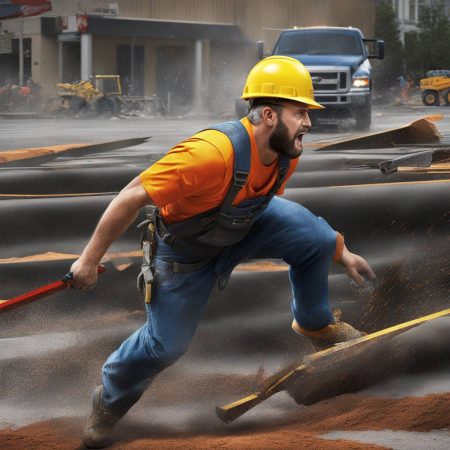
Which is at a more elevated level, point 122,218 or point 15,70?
point 15,70

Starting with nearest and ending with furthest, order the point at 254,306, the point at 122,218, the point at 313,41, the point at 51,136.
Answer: the point at 122,218 < the point at 254,306 < the point at 51,136 < the point at 313,41

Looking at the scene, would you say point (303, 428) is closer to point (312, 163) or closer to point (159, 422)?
point (159, 422)

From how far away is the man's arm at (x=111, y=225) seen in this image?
3.86m

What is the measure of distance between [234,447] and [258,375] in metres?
1.27

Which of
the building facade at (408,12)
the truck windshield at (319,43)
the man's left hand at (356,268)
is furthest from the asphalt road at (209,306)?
the building facade at (408,12)

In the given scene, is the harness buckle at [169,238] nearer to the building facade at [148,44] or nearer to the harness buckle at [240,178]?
the harness buckle at [240,178]

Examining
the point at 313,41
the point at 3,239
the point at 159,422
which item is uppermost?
the point at 313,41

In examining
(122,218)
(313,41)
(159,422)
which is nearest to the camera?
(122,218)

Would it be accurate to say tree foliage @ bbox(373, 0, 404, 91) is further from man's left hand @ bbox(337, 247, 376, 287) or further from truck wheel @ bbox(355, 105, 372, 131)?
man's left hand @ bbox(337, 247, 376, 287)

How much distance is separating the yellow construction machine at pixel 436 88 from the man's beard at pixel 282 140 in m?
29.3

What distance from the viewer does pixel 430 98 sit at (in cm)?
3294

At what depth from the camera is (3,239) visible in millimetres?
6809

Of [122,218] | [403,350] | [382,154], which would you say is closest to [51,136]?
[382,154]

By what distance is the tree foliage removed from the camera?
125 ft
